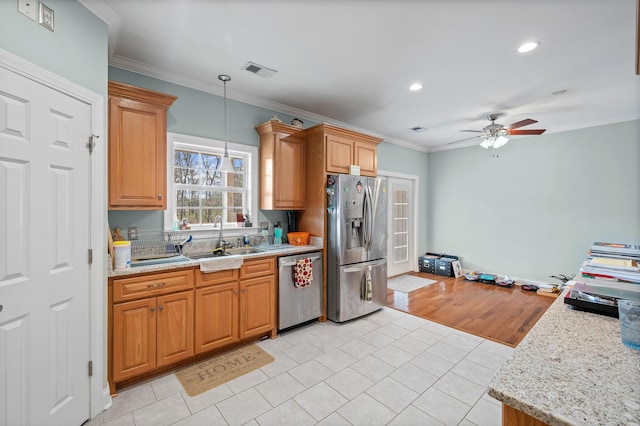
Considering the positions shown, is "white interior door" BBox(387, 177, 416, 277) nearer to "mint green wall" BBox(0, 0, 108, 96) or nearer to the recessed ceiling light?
the recessed ceiling light

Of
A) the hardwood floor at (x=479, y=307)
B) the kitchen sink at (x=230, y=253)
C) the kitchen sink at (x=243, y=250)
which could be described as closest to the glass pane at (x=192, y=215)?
the kitchen sink at (x=230, y=253)

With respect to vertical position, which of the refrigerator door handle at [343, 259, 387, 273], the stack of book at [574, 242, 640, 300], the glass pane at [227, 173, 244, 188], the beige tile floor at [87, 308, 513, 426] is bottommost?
the beige tile floor at [87, 308, 513, 426]

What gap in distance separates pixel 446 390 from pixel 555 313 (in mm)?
1318

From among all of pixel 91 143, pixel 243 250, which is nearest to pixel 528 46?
pixel 243 250

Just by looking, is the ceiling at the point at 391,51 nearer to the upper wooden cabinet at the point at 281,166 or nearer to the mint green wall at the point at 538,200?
the upper wooden cabinet at the point at 281,166

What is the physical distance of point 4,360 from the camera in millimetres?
1475

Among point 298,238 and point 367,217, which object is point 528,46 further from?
point 298,238

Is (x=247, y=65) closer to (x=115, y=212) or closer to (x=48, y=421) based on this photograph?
(x=115, y=212)

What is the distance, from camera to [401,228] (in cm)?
607

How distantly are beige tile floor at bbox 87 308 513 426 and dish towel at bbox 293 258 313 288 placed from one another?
579mm

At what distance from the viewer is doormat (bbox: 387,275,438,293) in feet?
16.7

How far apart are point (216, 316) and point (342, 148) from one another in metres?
2.44

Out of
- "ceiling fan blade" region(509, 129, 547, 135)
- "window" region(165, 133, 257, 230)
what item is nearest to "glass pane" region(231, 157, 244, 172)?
"window" region(165, 133, 257, 230)

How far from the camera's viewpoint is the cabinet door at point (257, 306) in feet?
9.45
